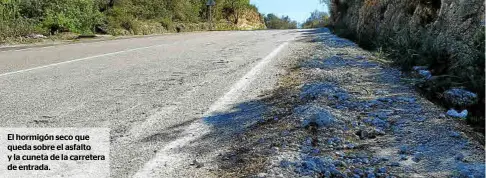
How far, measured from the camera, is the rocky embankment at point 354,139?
8.64 feet

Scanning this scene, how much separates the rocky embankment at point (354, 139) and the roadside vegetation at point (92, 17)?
14885mm

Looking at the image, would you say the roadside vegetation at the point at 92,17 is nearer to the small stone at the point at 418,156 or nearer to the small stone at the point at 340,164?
the small stone at the point at 340,164

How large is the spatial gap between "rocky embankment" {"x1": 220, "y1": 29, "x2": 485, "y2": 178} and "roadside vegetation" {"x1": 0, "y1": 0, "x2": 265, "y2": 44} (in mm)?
14885

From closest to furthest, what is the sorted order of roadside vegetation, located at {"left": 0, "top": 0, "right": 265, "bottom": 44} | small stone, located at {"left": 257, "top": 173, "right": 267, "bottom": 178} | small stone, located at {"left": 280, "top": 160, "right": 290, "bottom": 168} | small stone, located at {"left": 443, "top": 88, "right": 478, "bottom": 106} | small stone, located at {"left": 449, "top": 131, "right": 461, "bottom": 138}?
1. small stone, located at {"left": 257, "top": 173, "right": 267, "bottom": 178}
2. small stone, located at {"left": 280, "top": 160, "right": 290, "bottom": 168}
3. small stone, located at {"left": 449, "top": 131, "right": 461, "bottom": 138}
4. small stone, located at {"left": 443, "top": 88, "right": 478, "bottom": 106}
5. roadside vegetation, located at {"left": 0, "top": 0, "right": 265, "bottom": 44}

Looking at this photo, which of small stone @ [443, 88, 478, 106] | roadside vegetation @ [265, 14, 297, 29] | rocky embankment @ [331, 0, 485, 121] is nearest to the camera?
small stone @ [443, 88, 478, 106]

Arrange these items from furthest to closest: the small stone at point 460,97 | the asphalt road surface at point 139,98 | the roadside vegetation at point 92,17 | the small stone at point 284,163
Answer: the roadside vegetation at point 92,17 → the small stone at point 460,97 → the asphalt road surface at point 139,98 → the small stone at point 284,163

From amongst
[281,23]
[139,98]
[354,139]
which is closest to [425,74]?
[354,139]

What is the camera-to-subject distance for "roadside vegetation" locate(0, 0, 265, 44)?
1786 cm

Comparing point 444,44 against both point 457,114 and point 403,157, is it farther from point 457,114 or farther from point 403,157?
point 403,157

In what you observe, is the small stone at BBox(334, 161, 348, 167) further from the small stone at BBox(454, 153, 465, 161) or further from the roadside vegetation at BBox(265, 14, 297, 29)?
the roadside vegetation at BBox(265, 14, 297, 29)

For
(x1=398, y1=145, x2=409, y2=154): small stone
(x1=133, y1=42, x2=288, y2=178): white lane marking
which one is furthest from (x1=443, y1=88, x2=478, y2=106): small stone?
(x1=133, y1=42, x2=288, y2=178): white lane marking

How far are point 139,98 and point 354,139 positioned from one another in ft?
8.20

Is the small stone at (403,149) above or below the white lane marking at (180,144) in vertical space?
above

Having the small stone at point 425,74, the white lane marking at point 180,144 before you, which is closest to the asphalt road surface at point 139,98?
the white lane marking at point 180,144
